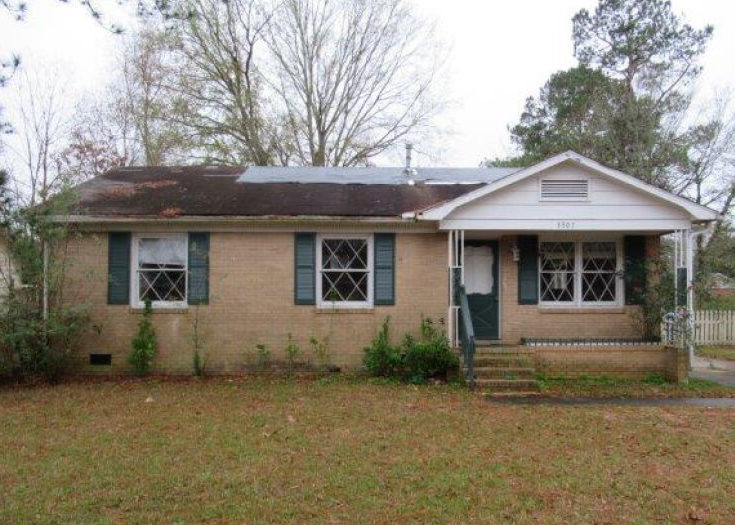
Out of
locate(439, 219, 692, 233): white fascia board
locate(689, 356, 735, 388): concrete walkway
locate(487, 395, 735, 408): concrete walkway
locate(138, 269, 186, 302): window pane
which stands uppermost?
A: locate(439, 219, 692, 233): white fascia board

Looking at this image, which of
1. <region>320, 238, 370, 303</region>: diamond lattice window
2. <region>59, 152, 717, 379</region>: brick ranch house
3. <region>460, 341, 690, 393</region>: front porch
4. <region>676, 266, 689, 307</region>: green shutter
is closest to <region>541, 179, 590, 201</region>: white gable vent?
<region>59, 152, 717, 379</region>: brick ranch house

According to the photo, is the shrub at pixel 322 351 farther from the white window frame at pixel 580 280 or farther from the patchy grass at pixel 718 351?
the patchy grass at pixel 718 351

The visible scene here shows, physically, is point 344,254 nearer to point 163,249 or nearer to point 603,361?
point 163,249

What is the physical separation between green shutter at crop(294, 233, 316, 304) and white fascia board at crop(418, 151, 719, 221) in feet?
7.57

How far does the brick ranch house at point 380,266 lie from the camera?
1127 cm

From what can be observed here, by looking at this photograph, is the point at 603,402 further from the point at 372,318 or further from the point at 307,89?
the point at 307,89

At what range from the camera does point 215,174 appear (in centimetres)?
1442

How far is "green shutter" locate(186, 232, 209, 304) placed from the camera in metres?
11.8

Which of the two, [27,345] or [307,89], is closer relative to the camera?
[27,345]

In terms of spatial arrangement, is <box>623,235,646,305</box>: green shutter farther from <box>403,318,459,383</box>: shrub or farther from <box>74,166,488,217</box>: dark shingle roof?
<box>403,318,459,383</box>: shrub

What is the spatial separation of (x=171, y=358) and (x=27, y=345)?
2.48 m

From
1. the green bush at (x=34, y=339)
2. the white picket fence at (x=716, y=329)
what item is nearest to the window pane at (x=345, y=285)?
the green bush at (x=34, y=339)

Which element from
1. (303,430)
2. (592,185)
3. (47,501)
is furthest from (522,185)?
(47,501)

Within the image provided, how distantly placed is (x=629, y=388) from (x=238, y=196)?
826 centimetres
